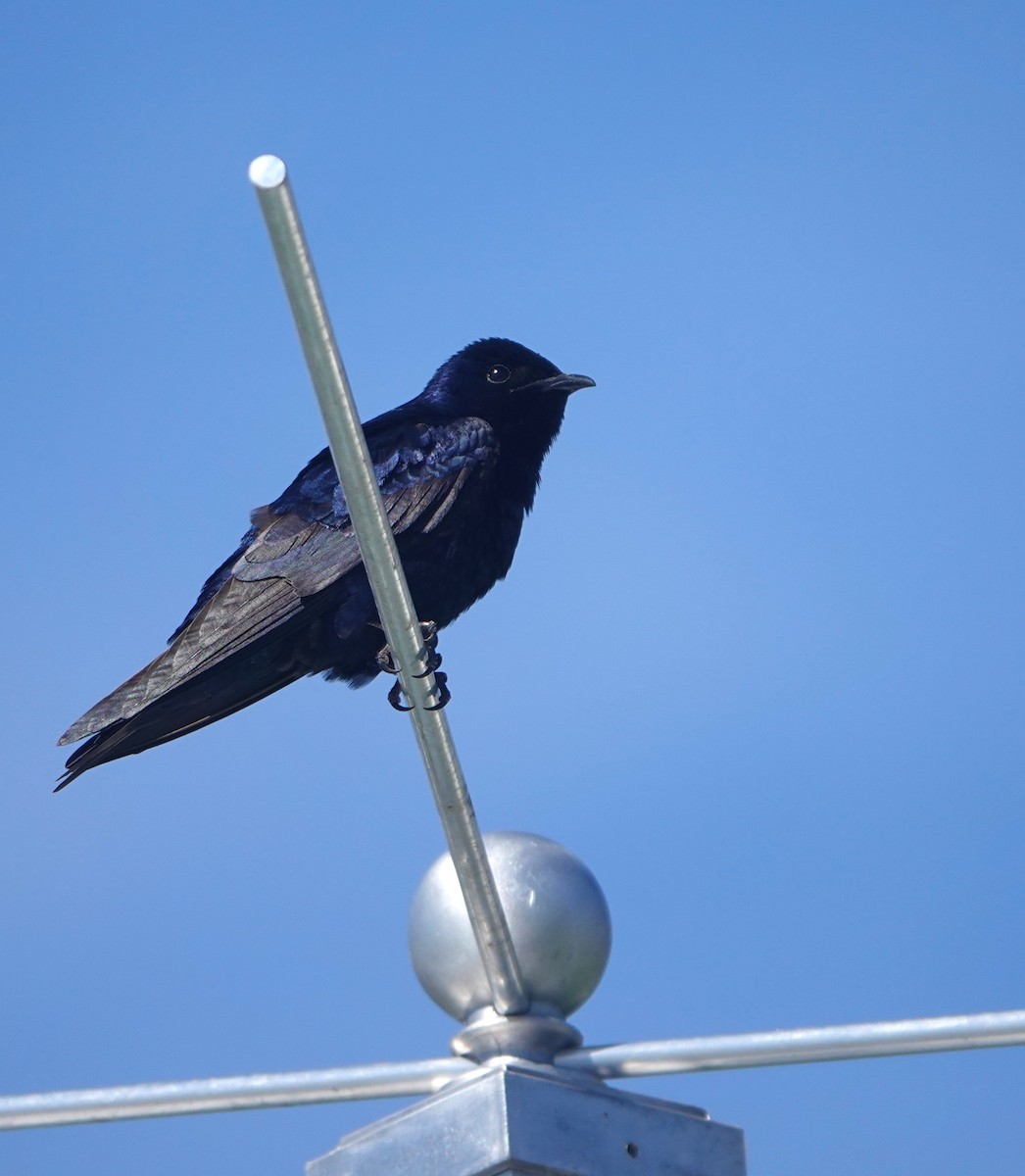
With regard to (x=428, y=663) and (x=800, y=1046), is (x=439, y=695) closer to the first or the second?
(x=428, y=663)

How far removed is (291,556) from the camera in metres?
6.98

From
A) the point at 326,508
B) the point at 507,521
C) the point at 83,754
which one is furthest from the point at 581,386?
the point at 83,754

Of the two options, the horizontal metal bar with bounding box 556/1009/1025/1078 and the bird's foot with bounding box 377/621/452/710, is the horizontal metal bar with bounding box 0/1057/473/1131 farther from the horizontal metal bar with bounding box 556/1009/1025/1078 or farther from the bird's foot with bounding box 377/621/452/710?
the bird's foot with bounding box 377/621/452/710

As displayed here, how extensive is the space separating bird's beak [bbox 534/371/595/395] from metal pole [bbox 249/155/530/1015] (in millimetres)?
4543

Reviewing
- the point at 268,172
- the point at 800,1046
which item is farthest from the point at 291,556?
the point at 268,172

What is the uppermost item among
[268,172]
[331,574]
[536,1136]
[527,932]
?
[331,574]

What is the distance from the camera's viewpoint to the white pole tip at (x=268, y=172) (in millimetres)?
2551

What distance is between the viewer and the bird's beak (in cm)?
810

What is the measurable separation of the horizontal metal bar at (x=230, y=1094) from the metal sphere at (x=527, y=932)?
155mm

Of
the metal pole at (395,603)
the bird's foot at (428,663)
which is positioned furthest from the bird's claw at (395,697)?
the metal pole at (395,603)

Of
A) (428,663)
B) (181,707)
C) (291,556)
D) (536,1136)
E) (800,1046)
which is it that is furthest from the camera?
(291,556)

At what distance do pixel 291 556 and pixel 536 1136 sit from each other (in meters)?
4.16

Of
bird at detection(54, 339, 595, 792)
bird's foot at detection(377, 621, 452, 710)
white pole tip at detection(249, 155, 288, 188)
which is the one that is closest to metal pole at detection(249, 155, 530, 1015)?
white pole tip at detection(249, 155, 288, 188)

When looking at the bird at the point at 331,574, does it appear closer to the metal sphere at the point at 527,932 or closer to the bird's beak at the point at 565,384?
the bird's beak at the point at 565,384
